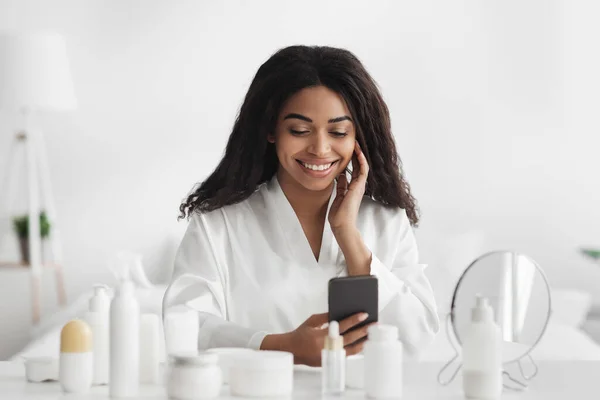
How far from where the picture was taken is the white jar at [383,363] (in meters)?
1.33

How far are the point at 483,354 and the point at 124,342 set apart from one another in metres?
0.53

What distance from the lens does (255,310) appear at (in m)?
1.92

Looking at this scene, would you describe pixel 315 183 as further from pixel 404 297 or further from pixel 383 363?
pixel 383 363

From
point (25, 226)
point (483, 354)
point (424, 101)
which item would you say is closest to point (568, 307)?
point (424, 101)

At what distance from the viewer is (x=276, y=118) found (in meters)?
1.94

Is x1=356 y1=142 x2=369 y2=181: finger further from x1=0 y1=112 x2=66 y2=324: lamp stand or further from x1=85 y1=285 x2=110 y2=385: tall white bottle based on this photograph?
x1=0 y1=112 x2=66 y2=324: lamp stand

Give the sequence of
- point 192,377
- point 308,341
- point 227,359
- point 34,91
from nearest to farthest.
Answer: point 192,377 < point 227,359 < point 308,341 < point 34,91

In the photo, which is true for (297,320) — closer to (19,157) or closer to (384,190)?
(384,190)

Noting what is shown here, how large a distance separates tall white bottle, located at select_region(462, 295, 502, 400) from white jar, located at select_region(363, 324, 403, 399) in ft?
0.35

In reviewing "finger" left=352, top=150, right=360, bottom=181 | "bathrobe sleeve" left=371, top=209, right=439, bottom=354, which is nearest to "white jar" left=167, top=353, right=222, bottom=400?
"bathrobe sleeve" left=371, top=209, right=439, bottom=354

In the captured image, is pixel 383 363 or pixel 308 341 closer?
pixel 383 363

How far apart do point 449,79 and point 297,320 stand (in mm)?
2408

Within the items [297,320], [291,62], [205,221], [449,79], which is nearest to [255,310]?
[297,320]

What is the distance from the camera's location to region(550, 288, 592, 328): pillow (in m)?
3.32
